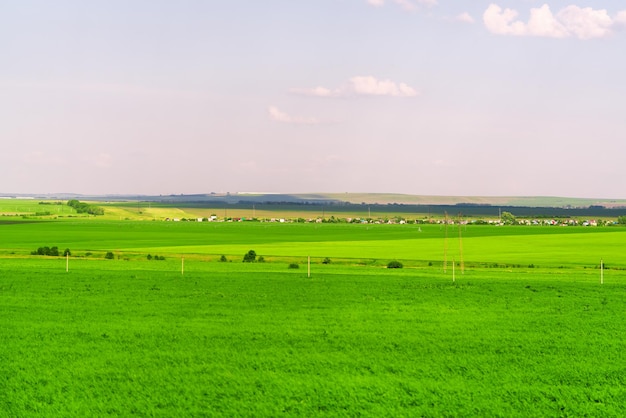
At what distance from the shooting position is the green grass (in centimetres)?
1631

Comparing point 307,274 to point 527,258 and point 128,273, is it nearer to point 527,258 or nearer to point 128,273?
point 128,273

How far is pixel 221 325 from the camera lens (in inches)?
1030

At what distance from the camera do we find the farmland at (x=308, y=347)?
16391 mm

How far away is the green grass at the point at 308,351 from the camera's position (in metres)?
16.3

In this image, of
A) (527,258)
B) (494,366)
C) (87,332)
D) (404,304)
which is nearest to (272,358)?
(494,366)

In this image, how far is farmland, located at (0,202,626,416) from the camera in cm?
1639

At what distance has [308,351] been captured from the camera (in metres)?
21.5

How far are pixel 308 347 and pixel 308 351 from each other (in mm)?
594

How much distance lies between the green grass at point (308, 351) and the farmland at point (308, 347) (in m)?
0.06

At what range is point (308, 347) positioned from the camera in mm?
22125

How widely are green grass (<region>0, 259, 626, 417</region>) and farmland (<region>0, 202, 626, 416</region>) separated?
59mm

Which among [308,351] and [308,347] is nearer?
[308,351]

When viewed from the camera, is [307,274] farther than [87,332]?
Yes

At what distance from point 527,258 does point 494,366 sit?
57.6 meters
